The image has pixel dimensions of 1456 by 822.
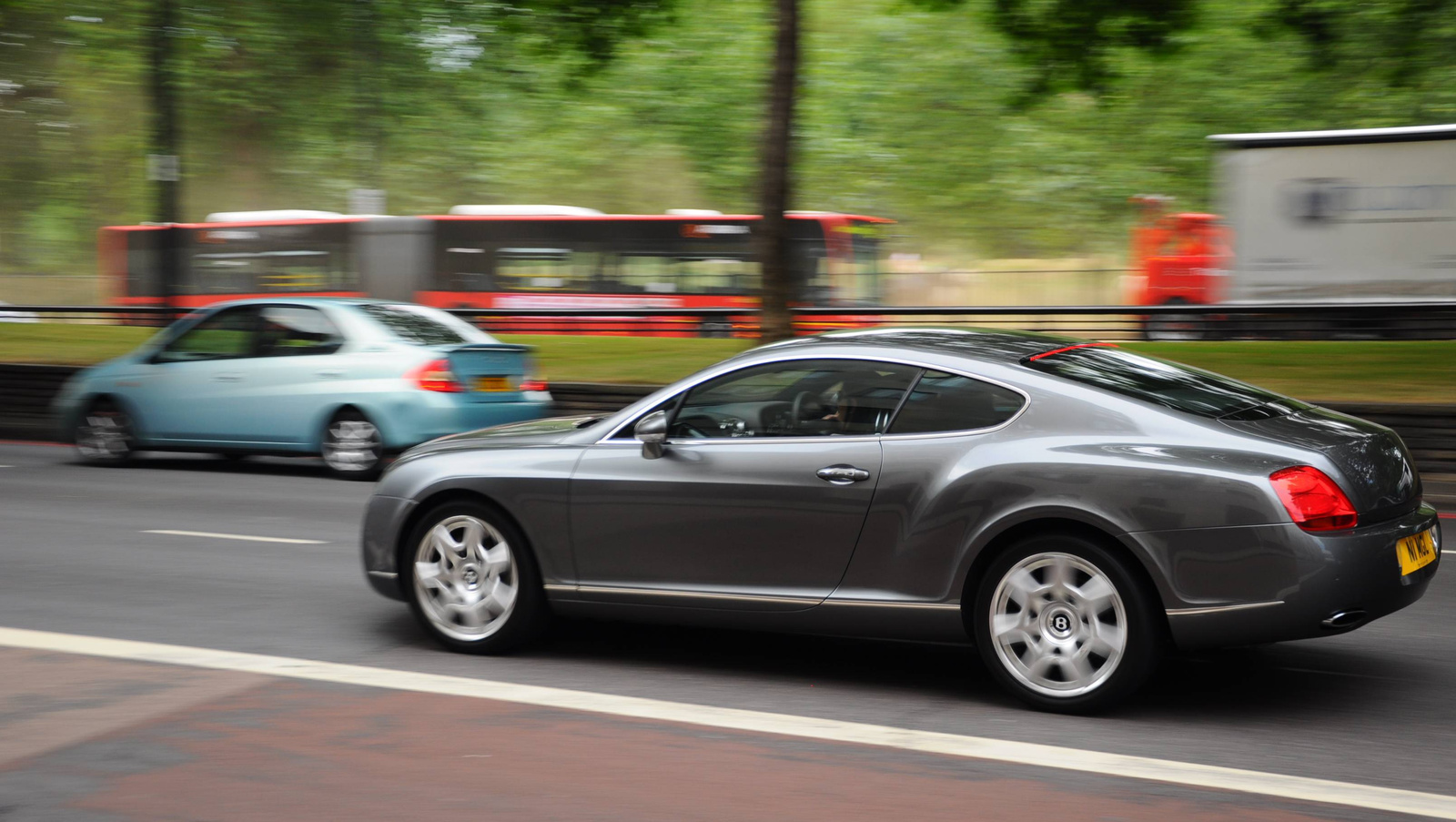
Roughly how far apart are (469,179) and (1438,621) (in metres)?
41.6

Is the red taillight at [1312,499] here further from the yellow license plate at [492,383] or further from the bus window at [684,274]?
the bus window at [684,274]

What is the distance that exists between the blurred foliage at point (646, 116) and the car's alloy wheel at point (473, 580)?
15107 millimetres

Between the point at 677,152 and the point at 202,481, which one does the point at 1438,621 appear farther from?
the point at 677,152

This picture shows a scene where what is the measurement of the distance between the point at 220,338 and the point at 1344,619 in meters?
10.3

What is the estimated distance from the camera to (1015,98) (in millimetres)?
19172

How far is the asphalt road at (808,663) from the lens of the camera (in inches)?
185

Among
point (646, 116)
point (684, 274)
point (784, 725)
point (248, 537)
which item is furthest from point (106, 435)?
point (646, 116)

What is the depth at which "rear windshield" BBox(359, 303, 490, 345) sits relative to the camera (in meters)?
12.1

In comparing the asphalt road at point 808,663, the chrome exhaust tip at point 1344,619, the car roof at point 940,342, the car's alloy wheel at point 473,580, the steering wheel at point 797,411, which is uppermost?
the car roof at point 940,342

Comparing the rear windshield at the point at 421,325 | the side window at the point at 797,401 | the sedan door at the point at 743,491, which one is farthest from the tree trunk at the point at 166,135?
the side window at the point at 797,401

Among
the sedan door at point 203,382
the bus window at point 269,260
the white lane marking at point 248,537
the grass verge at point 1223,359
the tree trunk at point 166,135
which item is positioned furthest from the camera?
the bus window at point 269,260

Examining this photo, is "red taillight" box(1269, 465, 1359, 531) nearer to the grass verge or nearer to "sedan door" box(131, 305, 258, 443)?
the grass verge

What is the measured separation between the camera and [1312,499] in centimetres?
462

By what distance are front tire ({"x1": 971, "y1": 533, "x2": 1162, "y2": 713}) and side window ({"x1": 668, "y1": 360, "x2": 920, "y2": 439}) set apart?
29.5 inches
